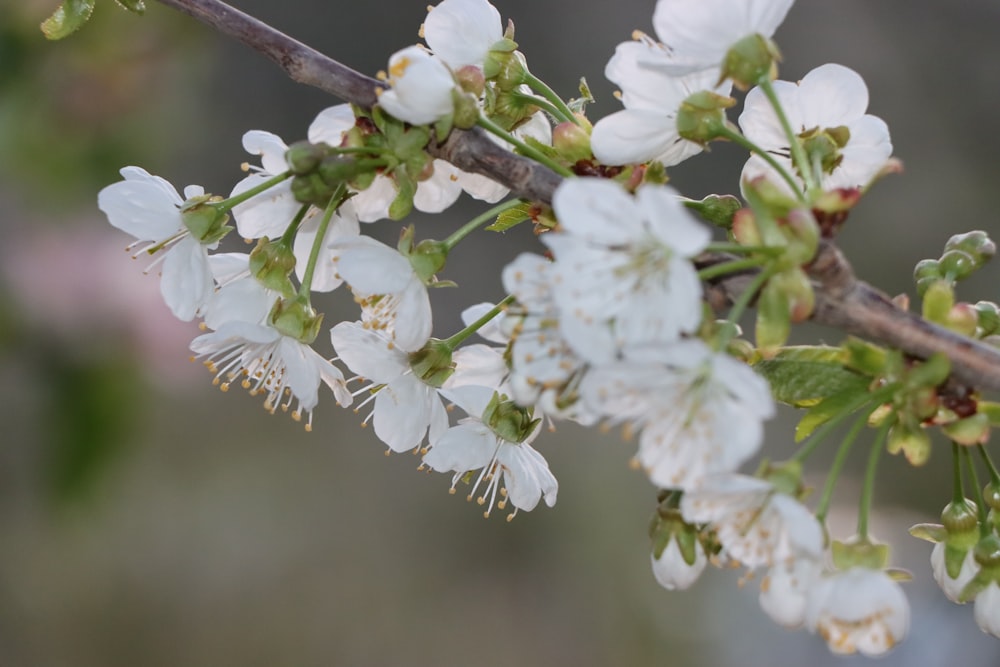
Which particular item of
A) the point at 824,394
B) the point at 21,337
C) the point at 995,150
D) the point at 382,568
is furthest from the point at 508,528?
the point at 824,394

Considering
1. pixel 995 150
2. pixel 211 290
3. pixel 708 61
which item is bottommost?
pixel 995 150

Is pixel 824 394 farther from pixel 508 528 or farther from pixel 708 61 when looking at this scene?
pixel 508 528

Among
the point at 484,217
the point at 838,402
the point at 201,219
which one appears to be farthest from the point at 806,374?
the point at 201,219

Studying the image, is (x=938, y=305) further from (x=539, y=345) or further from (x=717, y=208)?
(x=539, y=345)

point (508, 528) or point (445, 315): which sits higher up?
point (445, 315)

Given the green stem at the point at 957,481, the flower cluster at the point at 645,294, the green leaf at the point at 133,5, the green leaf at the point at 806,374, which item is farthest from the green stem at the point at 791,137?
the green leaf at the point at 133,5

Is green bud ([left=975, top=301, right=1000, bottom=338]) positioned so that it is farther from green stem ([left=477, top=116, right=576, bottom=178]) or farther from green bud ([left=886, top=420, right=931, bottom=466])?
green stem ([left=477, top=116, right=576, bottom=178])

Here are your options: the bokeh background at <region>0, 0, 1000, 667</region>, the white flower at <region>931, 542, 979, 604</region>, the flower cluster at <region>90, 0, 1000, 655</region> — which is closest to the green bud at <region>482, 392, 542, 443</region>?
the flower cluster at <region>90, 0, 1000, 655</region>
